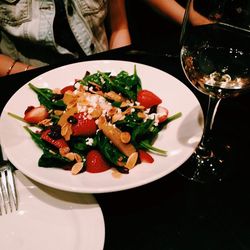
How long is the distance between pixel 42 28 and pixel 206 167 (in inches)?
39.8

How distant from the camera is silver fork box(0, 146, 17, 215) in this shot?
29.2 inches

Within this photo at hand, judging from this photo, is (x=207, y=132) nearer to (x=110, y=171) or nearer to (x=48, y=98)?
(x=110, y=171)

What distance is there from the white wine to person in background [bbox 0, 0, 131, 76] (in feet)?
2.67

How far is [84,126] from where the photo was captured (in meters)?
0.85

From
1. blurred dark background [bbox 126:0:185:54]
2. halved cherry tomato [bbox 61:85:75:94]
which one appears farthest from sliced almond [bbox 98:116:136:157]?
blurred dark background [bbox 126:0:185:54]

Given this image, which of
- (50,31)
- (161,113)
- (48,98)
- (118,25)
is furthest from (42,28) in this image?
(161,113)

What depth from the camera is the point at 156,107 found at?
0.95m

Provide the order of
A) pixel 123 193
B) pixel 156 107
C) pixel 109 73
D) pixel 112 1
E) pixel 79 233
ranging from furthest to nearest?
pixel 112 1, pixel 109 73, pixel 156 107, pixel 123 193, pixel 79 233

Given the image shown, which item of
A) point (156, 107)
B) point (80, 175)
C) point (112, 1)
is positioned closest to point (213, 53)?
point (156, 107)

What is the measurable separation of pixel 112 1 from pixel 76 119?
1.03m

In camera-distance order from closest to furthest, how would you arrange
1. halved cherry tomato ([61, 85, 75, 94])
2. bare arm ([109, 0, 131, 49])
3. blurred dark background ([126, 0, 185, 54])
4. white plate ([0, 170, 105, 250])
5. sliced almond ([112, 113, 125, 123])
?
white plate ([0, 170, 105, 250]) < sliced almond ([112, 113, 125, 123]) < halved cherry tomato ([61, 85, 75, 94]) < bare arm ([109, 0, 131, 49]) < blurred dark background ([126, 0, 185, 54])

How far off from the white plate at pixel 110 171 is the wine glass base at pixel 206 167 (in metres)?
0.09

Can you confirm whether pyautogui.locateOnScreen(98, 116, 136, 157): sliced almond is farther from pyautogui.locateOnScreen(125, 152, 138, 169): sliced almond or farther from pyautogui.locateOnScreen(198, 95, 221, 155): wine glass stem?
pyautogui.locateOnScreen(198, 95, 221, 155): wine glass stem

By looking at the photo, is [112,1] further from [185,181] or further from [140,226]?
[140,226]
